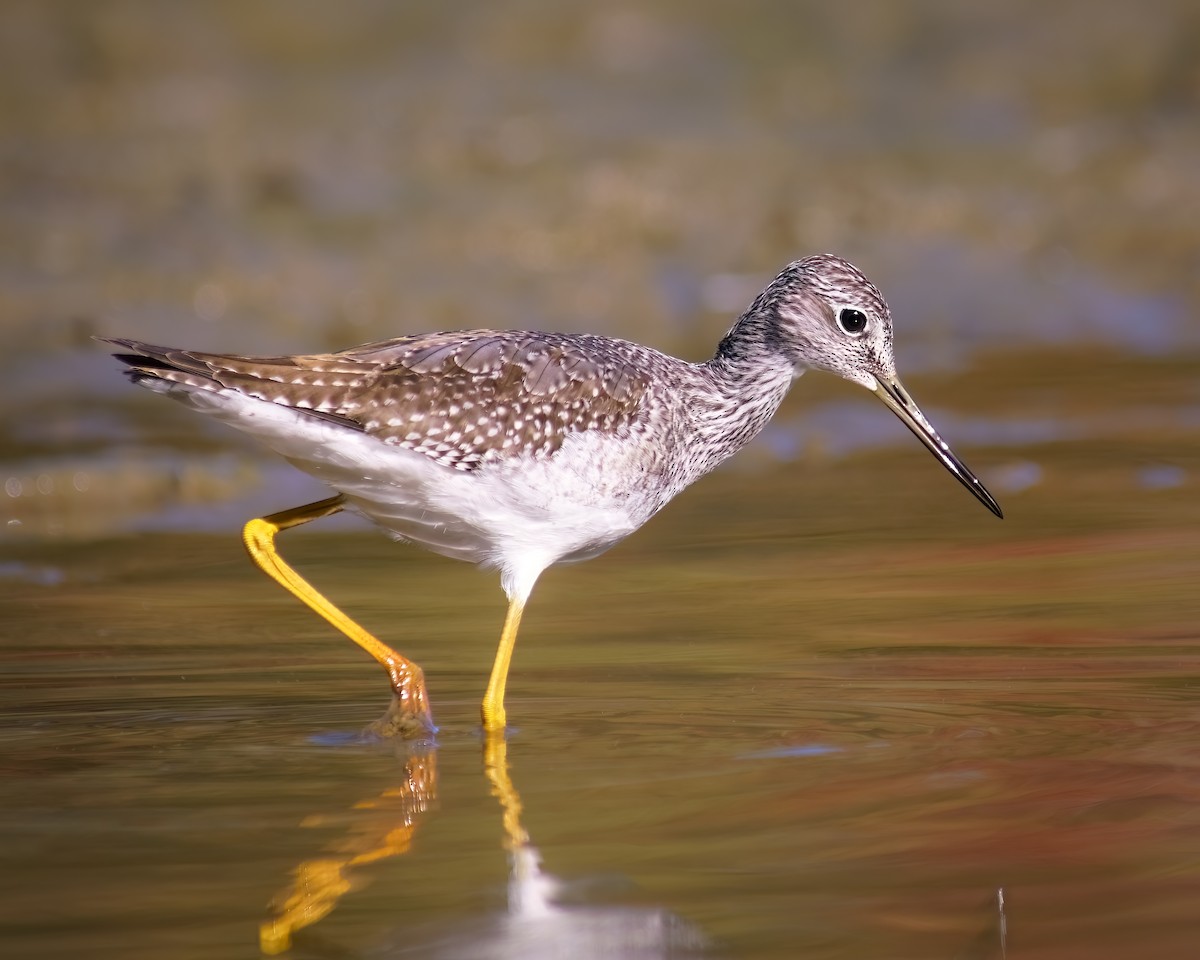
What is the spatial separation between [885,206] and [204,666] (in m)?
9.35

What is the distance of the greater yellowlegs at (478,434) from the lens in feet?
23.0

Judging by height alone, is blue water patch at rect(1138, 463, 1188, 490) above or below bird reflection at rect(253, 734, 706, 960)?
above

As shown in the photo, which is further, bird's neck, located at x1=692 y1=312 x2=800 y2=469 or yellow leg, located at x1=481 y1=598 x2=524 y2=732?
bird's neck, located at x1=692 y1=312 x2=800 y2=469

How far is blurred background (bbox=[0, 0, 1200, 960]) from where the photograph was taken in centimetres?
563

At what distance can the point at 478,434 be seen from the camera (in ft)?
23.7

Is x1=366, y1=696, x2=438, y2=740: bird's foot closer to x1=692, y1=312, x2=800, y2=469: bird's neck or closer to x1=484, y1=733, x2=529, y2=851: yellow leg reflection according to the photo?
x1=484, y1=733, x2=529, y2=851: yellow leg reflection

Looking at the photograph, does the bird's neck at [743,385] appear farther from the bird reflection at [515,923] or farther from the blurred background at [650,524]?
the bird reflection at [515,923]

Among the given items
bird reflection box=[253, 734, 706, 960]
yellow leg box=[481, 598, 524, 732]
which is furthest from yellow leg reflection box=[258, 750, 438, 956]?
yellow leg box=[481, 598, 524, 732]

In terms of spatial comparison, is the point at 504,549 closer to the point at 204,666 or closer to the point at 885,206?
the point at 204,666

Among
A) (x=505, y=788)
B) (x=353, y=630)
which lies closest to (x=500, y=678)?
(x=353, y=630)

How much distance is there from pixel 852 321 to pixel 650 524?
2933mm

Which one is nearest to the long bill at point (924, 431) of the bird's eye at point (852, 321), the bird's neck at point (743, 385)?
the bird's eye at point (852, 321)

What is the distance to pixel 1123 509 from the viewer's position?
10.2 metres

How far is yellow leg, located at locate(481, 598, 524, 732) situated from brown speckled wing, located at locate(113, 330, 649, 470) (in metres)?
0.65
